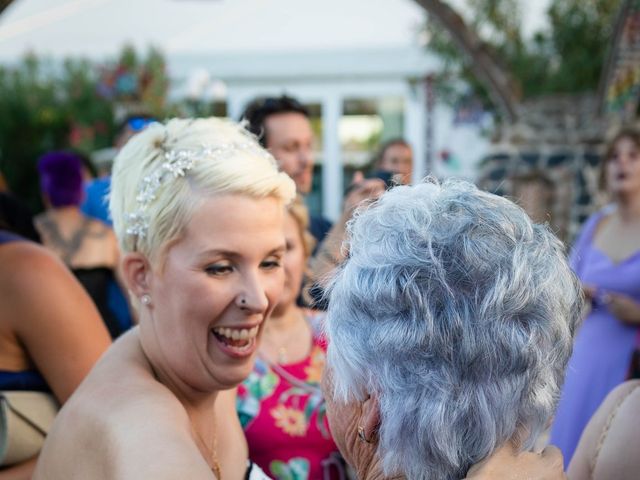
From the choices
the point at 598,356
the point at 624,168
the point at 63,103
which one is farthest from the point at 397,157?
the point at 63,103

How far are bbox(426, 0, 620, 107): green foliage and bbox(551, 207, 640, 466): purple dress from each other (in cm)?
728

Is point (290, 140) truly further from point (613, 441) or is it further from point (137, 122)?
point (613, 441)

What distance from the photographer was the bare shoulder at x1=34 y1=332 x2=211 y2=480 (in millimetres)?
1437

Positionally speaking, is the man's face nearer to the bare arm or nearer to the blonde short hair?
the bare arm

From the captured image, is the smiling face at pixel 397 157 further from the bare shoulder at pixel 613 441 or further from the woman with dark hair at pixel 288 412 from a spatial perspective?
the bare shoulder at pixel 613 441

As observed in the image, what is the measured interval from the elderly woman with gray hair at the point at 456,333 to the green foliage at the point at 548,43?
10.2 m

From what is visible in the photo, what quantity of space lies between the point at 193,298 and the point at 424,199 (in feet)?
1.99

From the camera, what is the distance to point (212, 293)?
5.83ft

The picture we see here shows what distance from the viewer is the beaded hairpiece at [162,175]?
178cm

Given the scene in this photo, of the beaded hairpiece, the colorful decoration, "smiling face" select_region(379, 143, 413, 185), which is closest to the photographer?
the beaded hairpiece

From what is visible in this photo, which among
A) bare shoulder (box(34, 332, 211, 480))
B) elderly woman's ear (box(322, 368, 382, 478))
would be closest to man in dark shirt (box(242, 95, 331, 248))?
bare shoulder (box(34, 332, 211, 480))

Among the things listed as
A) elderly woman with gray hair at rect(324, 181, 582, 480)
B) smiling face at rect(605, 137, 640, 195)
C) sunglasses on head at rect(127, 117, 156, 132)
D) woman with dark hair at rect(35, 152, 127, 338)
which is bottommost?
woman with dark hair at rect(35, 152, 127, 338)

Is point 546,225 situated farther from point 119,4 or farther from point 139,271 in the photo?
point 119,4

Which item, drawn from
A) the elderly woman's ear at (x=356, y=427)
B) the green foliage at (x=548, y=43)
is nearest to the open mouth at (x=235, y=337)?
the elderly woman's ear at (x=356, y=427)
